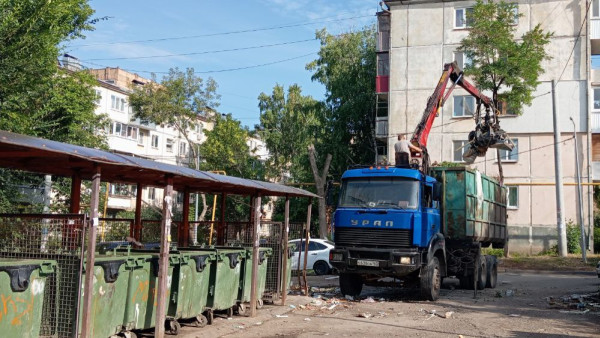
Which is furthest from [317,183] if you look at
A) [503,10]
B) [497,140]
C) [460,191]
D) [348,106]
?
[460,191]

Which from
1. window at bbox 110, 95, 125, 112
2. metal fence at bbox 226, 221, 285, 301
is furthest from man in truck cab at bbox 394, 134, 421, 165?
window at bbox 110, 95, 125, 112

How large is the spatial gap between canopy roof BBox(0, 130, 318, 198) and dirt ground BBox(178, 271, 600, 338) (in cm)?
238

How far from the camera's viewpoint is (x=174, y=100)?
46.2 metres

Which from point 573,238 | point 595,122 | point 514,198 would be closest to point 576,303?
point 573,238

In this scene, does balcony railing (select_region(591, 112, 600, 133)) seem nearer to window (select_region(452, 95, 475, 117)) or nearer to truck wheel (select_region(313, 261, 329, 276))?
window (select_region(452, 95, 475, 117))

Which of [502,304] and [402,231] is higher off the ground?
[402,231]

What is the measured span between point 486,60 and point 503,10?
2.34 m

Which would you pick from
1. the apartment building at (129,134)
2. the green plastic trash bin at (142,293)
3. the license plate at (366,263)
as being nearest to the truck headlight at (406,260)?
the license plate at (366,263)

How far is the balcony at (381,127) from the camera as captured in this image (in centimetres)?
3875

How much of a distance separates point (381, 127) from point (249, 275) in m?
27.9

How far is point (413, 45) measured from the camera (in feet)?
125

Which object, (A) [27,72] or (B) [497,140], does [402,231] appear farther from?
(A) [27,72]

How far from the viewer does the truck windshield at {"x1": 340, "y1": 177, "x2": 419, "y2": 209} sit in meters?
14.0

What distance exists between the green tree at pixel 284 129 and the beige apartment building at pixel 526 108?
12.2m
